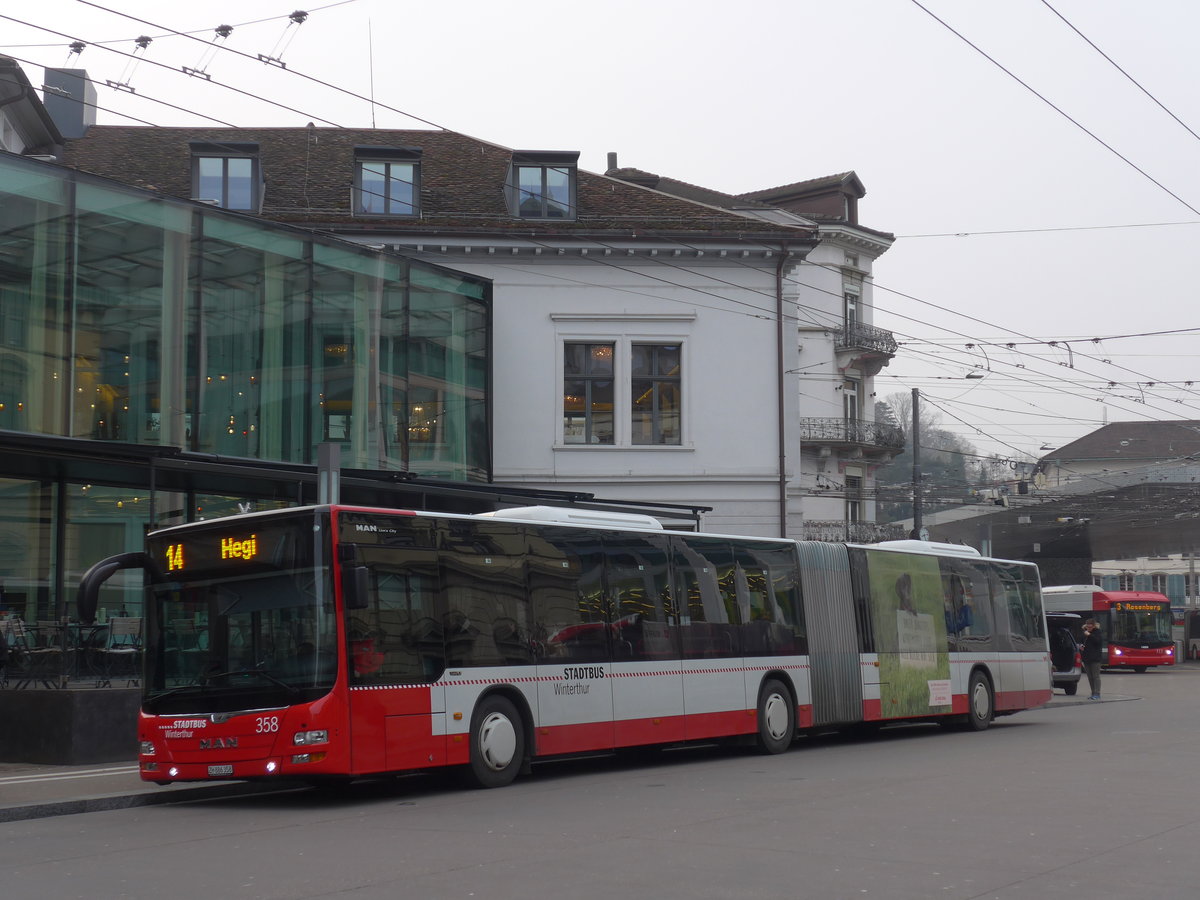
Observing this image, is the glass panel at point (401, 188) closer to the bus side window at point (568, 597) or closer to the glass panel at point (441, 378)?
the glass panel at point (441, 378)

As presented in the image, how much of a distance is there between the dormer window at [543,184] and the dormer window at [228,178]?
5669 millimetres

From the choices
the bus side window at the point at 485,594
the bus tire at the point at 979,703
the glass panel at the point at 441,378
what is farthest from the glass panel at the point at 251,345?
the bus tire at the point at 979,703

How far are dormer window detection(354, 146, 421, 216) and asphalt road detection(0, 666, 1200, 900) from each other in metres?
18.1

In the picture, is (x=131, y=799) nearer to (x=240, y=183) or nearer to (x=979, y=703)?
(x=979, y=703)

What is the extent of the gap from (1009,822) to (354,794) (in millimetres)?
6628

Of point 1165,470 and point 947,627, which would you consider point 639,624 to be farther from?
point 1165,470

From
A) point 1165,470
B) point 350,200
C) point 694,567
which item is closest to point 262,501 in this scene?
point 694,567

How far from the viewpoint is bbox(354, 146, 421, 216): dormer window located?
3212 centimetres

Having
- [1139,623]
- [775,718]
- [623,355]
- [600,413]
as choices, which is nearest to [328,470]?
[775,718]

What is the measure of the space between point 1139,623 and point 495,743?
51266 mm

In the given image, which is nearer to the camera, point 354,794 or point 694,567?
point 354,794

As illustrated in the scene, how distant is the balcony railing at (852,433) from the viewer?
5922cm

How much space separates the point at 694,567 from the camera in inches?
719

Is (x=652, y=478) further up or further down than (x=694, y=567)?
further up
